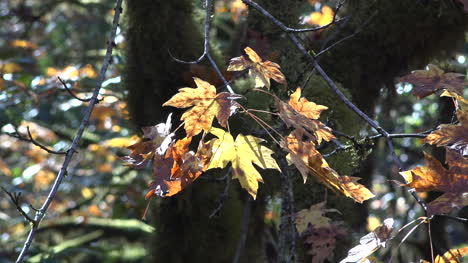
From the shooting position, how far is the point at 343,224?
1.83m

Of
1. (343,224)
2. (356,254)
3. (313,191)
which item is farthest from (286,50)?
(356,254)

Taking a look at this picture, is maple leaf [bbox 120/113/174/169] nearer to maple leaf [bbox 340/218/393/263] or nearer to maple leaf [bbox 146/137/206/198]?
maple leaf [bbox 146/137/206/198]

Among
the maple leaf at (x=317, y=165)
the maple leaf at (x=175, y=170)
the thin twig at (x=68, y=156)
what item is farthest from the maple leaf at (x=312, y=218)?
the thin twig at (x=68, y=156)

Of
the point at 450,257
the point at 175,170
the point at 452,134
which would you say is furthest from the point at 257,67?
the point at 450,257

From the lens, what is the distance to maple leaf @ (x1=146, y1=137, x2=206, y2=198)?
3.59 ft

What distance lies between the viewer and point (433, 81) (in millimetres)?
1353

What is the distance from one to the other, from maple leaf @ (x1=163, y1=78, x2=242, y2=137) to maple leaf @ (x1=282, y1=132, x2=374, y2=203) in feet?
0.48

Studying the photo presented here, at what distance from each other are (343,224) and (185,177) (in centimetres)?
91

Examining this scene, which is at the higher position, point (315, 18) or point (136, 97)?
point (315, 18)

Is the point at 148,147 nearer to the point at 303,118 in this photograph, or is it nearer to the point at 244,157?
the point at 244,157

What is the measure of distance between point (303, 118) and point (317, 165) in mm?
109

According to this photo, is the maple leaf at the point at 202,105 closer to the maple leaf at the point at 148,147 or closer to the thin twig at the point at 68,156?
the maple leaf at the point at 148,147

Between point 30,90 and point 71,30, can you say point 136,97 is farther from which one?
point 71,30

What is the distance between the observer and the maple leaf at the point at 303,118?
1076mm
